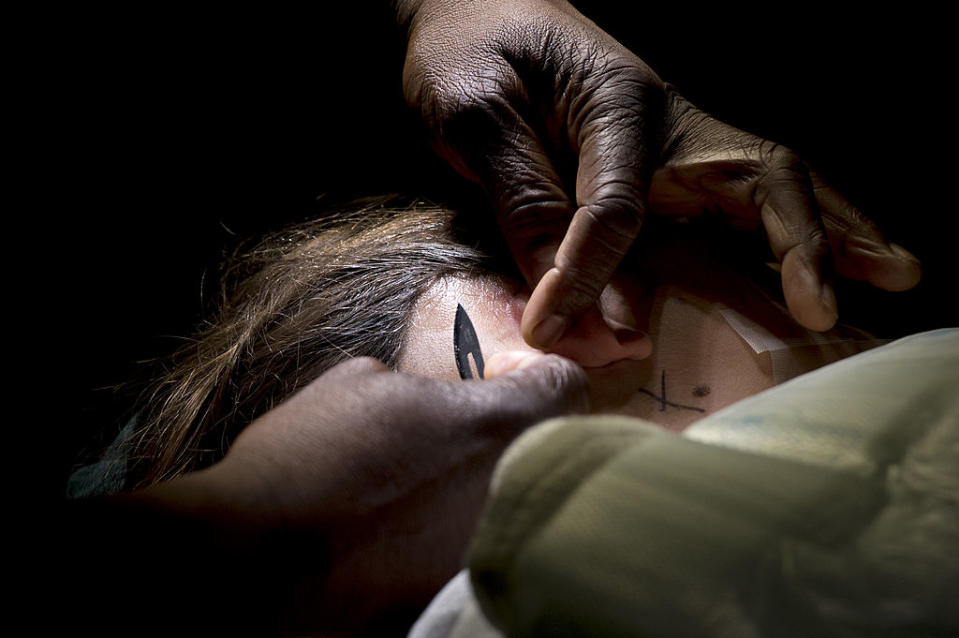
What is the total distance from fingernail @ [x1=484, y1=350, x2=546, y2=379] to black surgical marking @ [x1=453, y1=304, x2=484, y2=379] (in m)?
0.08

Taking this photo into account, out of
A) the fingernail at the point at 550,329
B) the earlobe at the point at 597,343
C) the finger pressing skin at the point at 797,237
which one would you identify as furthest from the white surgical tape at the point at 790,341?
the fingernail at the point at 550,329

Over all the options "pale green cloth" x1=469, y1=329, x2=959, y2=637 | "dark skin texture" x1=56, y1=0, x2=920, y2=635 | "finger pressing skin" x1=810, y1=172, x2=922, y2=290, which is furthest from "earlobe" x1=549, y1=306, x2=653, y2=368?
"pale green cloth" x1=469, y1=329, x2=959, y2=637

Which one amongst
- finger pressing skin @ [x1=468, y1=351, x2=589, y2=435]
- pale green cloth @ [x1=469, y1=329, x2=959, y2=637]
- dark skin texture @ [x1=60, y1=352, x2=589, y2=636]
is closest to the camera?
pale green cloth @ [x1=469, y1=329, x2=959, y2=637]

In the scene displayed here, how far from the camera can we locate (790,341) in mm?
948

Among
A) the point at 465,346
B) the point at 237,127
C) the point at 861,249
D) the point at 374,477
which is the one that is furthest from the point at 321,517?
the point at 237,127

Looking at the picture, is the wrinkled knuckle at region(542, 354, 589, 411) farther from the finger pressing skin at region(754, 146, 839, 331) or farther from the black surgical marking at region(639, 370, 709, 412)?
the finger pressing skin at region(754, 146, 839, 331)

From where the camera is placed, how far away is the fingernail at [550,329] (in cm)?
93

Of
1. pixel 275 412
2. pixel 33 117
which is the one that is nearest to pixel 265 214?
pixel 33 117

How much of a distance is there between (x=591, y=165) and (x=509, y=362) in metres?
0.38

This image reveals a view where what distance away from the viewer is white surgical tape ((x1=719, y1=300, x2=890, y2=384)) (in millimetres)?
930

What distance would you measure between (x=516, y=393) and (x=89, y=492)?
1.11 meters

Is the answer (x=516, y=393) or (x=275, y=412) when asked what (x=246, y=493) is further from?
(x=516, y=393)

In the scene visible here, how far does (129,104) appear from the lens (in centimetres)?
132

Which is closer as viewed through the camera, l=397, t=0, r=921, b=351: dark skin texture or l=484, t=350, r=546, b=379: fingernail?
l=484, t=350, r=546, b=379: fingernail
